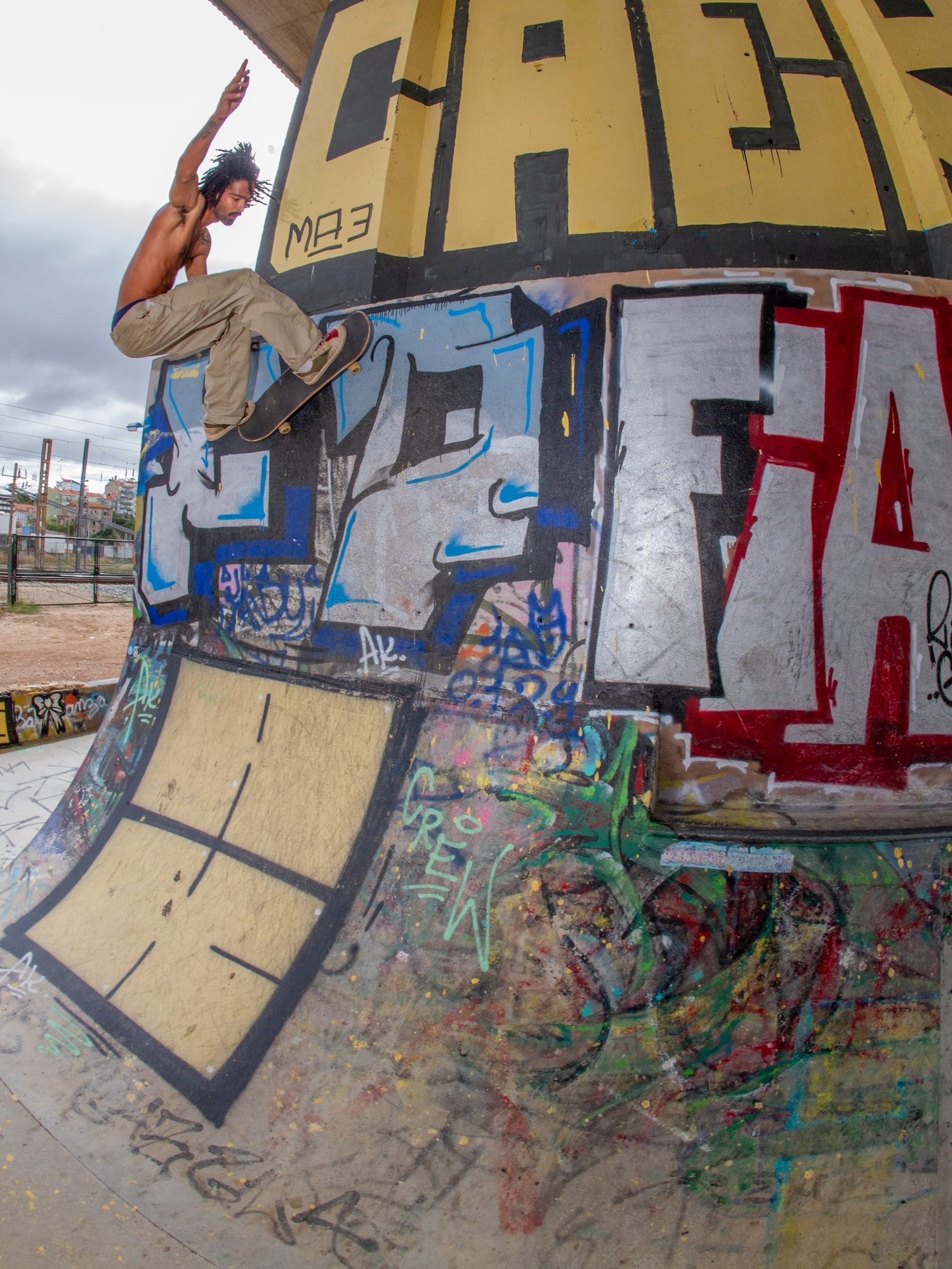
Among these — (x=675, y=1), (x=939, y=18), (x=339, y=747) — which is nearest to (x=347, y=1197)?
(x=339, y=747)

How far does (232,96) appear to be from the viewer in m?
3.94

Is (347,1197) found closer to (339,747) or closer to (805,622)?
(339,747)

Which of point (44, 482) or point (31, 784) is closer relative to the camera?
point (31, 784)

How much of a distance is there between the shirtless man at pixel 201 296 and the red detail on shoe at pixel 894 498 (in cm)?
Answer: 332

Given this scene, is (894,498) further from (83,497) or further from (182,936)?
(83,497)

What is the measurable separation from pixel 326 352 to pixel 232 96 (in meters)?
1.49

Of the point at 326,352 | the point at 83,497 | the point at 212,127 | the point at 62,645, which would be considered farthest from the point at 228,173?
the point at 83,497

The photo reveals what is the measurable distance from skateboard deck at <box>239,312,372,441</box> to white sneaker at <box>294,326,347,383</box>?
2 cm

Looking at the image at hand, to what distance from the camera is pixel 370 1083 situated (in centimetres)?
327

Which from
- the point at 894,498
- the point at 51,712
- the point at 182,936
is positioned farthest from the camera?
the point at 51,712

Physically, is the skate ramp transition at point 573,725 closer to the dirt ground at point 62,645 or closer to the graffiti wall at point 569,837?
the graffiti wall at point 569,837

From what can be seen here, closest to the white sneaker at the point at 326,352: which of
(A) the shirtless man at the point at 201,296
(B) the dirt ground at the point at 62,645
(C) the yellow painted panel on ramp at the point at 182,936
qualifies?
(A) the shirtless man at the point at 201,296

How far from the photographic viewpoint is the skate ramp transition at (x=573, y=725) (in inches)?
125

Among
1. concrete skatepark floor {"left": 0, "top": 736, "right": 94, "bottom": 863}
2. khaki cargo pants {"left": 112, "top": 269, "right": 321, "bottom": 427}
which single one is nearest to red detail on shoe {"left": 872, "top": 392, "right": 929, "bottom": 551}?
khaki cargo pants {"left": 112, "top": 269, "right": 321, "bottom": 427}
